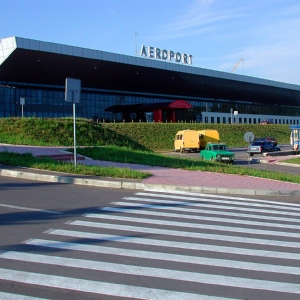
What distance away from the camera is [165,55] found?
5831 centimetres

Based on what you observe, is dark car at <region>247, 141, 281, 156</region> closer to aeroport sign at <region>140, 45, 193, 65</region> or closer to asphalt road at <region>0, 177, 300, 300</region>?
aeroport sign at <region>140, 45, 193, 65</region>

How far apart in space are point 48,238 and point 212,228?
10.3 feet

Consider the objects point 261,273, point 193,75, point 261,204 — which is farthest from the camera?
point 193,75

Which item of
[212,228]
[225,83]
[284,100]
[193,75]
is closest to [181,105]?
[193,75]

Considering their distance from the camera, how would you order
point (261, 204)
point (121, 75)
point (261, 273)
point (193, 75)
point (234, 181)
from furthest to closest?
point (193, 75) < point (121, 75) < point (234, 181) < point (261, 204) < point (261, 273)

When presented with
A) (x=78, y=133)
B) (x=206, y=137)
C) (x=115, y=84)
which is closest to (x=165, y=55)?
(x=115, y=84)

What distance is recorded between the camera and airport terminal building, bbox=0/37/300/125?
46.0 m

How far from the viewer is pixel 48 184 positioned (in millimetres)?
13008

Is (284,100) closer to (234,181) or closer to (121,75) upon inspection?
(121,75)

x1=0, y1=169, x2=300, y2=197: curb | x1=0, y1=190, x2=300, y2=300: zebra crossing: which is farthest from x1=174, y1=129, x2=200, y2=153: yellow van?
x1=0, y1=190, x2=300, y2=300: zebra crossing

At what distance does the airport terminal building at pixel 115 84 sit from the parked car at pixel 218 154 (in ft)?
55.5

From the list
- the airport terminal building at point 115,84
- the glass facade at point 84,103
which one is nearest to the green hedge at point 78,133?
the airport terminal building at point 115,84

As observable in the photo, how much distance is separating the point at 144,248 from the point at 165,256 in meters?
0.49

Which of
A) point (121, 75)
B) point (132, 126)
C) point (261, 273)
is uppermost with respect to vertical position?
point (121, 75)
